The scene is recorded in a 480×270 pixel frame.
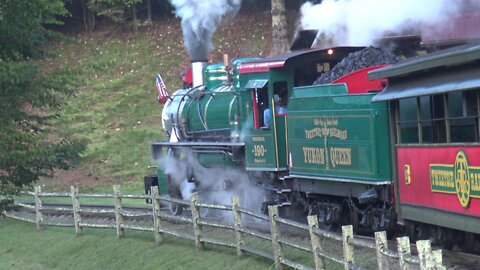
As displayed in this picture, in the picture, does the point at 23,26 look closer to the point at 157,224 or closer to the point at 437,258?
the point at 157,224

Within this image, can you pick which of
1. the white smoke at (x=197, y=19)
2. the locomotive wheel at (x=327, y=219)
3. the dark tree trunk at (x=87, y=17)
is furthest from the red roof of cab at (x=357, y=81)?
the dark tree trunk at (x=87, y=17)

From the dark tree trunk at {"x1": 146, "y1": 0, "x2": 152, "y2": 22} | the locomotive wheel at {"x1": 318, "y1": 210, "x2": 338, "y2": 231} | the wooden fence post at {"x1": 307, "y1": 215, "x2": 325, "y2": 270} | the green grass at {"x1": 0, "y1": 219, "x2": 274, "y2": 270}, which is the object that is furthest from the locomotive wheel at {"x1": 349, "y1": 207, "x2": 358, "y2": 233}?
the dark tree trunk at {"x1": 146, "y1": 0, "x2": 152, "y2": 22}

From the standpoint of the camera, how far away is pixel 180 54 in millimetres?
40969

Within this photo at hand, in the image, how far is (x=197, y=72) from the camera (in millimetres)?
23562

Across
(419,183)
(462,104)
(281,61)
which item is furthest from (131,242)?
(462,104)

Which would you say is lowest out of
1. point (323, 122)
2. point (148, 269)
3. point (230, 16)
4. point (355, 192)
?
point (148, 269)

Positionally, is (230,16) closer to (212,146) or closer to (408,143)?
(212,146)

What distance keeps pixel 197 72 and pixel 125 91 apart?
1659 centimetres

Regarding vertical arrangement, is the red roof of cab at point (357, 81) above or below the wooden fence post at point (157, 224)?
above

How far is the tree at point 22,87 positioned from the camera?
15.3 meters

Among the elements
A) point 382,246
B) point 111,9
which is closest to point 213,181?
point 382,246

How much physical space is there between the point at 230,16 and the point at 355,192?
25485 mm

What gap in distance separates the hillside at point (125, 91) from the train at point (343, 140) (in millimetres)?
9620

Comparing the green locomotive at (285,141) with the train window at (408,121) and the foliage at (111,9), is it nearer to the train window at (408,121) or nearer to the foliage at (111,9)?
the train window at (408,121)
